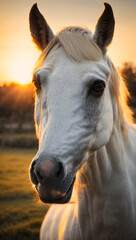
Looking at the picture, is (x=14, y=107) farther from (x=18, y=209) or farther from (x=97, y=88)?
(x=97, y=88)

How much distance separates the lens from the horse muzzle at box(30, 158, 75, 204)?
1.24 m

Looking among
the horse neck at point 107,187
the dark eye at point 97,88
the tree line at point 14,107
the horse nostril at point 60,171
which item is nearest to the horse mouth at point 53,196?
the horse nostril at point 60,171

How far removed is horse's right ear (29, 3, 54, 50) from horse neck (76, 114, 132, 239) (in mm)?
1090

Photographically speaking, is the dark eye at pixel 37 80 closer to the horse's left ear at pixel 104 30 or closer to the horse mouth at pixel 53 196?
the horse's left ear at pixel 104 30

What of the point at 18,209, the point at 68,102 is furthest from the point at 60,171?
the point at 18,209

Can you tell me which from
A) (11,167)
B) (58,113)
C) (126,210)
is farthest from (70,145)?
(11,167)

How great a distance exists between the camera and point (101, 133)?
165cm

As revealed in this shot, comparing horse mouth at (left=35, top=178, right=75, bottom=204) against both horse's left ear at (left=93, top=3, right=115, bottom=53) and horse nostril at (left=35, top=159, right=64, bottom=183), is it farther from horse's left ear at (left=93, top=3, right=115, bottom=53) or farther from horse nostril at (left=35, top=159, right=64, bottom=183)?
horse's left ear at (left=93, top=3, right=115, bottom=53)

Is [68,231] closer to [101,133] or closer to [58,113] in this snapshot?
[101,133]

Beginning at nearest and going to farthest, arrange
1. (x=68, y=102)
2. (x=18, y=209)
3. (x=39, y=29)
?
(x=68, y=102) < (x=39, y=29) < (x=18, y=209)

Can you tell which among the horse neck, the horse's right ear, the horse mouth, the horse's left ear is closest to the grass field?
the horse neck

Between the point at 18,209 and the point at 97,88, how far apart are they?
5333 mm

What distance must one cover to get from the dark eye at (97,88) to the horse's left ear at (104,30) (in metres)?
0.46

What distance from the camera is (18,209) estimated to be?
5.84m
